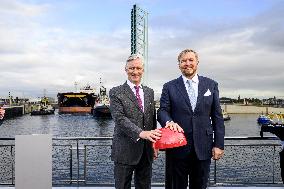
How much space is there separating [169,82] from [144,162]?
0.86m

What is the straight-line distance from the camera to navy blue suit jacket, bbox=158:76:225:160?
377 cm

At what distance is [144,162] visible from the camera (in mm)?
4051

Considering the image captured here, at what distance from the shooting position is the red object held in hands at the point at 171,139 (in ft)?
11.5

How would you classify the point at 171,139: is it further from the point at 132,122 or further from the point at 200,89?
the point at 200,89

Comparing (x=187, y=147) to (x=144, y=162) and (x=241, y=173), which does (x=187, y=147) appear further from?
(x=241, y=173)

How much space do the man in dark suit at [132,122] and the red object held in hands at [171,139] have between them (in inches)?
13.9

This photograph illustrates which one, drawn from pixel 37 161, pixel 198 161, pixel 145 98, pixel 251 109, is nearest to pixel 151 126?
pixel 145 98

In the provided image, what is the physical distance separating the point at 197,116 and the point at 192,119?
0.19 feet

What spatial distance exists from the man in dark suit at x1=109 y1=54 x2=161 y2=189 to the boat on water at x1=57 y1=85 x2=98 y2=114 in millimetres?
102391

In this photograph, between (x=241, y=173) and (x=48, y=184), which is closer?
(x=48, y=184)

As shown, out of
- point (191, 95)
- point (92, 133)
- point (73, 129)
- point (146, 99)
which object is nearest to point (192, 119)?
point (191, 95)

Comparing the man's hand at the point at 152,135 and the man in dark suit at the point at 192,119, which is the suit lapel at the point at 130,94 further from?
the man's hand at the point at 152,135

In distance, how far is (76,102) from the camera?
352 ft

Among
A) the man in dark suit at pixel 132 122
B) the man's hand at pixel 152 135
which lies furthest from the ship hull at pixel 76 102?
the man's hand at pixel 152 135
